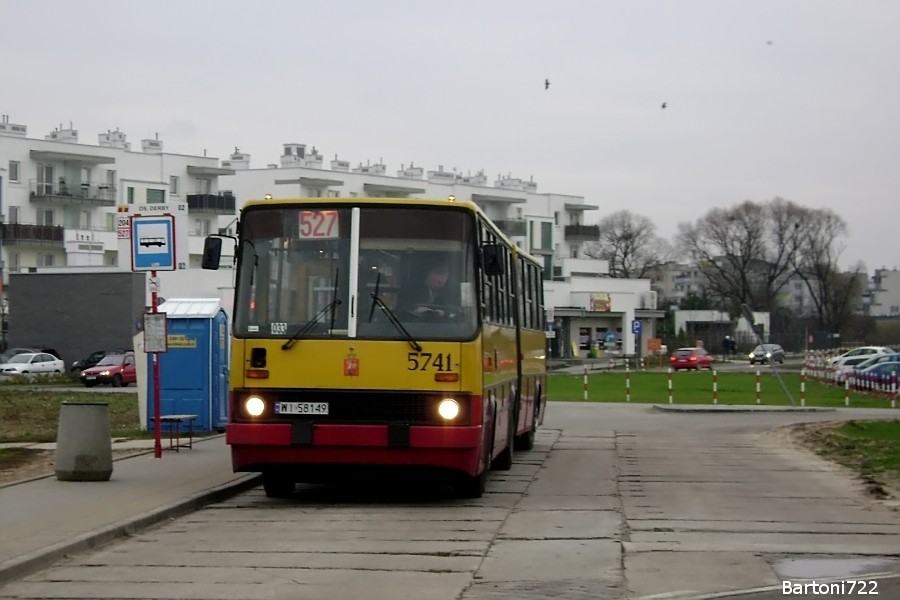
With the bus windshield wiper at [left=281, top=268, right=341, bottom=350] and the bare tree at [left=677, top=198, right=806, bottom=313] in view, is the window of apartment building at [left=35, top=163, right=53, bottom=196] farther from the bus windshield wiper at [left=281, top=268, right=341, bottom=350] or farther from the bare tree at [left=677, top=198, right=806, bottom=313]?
the bus windshield wiper at [left=281, top=268, right=341, bottom=350]

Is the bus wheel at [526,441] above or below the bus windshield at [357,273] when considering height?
below

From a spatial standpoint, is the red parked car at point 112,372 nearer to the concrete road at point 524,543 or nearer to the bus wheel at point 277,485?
the concrete road at point 524,543

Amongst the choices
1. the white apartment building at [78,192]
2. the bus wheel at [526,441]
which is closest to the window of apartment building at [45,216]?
the white apartment building at [78,192]

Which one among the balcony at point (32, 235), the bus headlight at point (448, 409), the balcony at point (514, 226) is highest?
the balcony at point (514, 226)

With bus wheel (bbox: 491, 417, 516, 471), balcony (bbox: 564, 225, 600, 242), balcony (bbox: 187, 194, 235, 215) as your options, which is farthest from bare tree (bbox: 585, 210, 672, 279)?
bus wheel (bbox: 491, 417, 516, 471)

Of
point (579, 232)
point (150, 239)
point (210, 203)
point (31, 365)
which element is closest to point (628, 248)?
point (579, 232)

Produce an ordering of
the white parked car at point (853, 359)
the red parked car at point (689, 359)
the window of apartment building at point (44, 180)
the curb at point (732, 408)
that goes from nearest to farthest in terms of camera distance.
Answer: the curb at point (732, 408) → the white parked car at point (853, 359) → the red parked car at point (689, 359) → the window of apartment building at point (44, 180)

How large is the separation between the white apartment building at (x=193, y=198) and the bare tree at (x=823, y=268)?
1692 centimetres

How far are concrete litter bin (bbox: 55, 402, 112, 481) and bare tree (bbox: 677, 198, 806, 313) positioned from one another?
4149 inches

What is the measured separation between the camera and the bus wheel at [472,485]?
15.0 meters

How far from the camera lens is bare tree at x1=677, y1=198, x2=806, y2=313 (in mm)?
118625

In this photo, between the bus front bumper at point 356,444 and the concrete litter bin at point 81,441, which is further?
the concrete litter bin at point 81,441

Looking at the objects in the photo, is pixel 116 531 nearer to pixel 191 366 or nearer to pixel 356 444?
pixel 356 444

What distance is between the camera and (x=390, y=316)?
14156mm
